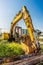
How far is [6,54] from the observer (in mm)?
9672

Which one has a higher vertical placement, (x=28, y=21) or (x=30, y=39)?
(x=28, y=21)

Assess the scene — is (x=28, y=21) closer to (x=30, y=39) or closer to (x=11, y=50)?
(x=30, y=39)

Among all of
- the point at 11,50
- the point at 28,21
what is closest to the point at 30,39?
the point at 28,21

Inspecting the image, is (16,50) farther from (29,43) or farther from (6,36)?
(6,36)

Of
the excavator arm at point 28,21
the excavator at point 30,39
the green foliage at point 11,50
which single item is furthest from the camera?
the green foliage at point 11,50

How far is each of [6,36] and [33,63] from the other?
8472 mm

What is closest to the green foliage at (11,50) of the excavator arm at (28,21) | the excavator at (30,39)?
the excavator at (30,39)

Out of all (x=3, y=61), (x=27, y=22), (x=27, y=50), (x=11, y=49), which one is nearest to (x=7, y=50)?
(x=11, y=49)

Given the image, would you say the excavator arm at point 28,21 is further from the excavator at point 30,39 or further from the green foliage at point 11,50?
the green foliage at point 11,50

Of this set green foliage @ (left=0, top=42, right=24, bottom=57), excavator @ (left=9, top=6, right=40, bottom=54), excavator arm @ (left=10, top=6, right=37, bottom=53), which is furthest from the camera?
green foliage @ (left=0, top=42, right=24, bottom=57)

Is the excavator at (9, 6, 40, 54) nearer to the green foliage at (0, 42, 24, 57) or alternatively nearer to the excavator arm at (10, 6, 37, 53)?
the excavator arm at (10, 6, 37, 53)

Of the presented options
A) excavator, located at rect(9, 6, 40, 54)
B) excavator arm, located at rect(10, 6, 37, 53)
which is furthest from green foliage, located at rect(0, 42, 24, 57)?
excavator arm, located at rect(10, 6, 37, 53)

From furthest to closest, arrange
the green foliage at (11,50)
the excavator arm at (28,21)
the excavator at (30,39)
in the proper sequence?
the green foliage at (11,50) → the excavator arm at (28,21) → the excavator at (30,39)

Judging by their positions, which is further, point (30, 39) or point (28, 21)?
point (30, 39)
